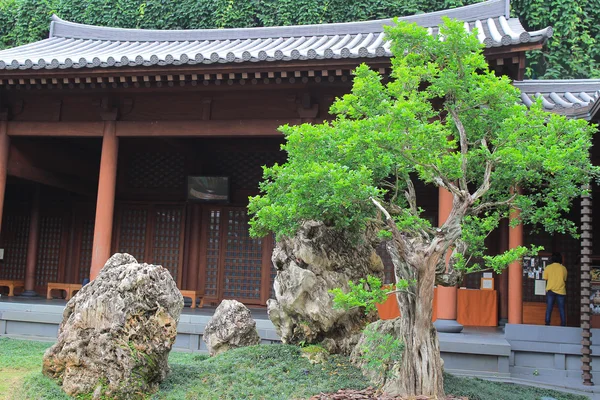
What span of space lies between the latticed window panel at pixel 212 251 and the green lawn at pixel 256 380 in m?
6.22

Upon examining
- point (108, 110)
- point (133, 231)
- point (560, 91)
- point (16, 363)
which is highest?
point (560, 91)

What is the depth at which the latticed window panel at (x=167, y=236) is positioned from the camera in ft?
46.1

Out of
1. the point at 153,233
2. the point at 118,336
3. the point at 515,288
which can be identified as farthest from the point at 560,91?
the point at 118,336

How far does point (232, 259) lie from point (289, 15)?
505 inches

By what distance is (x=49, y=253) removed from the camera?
1484cm

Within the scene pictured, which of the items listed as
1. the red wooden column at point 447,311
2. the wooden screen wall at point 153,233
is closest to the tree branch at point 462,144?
the red wooden column at point 447,311

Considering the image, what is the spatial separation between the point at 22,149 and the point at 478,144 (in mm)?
9493

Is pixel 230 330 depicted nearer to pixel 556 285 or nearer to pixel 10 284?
pixel 556 285

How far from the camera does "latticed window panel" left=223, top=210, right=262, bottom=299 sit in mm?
13711

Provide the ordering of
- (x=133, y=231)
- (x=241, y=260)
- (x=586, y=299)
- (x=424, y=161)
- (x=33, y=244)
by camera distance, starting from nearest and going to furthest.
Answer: (x=424, y=161) < (x=586, y=299) < (x=241, y=260) < (x=133, y=231) < (x=33, y=244)

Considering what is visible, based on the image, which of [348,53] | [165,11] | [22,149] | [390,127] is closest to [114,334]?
[390,127]

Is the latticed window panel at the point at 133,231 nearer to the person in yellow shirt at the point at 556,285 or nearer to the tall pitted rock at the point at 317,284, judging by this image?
the tall pitted rock at the point at 317,284

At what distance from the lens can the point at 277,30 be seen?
1520 centimetres

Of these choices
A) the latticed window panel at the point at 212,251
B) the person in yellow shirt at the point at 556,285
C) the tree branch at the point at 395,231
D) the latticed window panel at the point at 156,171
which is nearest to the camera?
the tree branch at the point at 395,231
